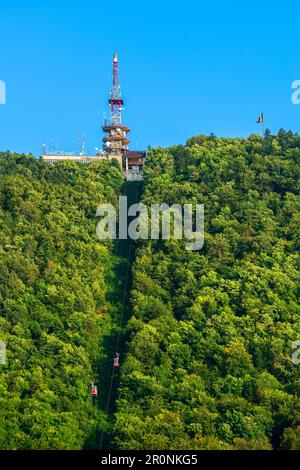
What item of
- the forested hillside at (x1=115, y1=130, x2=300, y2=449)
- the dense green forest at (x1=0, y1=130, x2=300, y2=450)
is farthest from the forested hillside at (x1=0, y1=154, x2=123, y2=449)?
the forested hillside at (x1=115, y1=130, x2=300, y2=449)

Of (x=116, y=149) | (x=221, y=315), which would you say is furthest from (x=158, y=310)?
(x=116, y=149)

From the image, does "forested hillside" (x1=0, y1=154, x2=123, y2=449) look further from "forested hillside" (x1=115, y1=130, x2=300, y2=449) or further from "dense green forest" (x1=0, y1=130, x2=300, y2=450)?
"forested hillside" (x1=115, y1=130, x2=300, y2=449)

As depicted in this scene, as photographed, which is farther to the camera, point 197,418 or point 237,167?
point 237,167

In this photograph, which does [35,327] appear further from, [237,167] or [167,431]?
[237,167]
